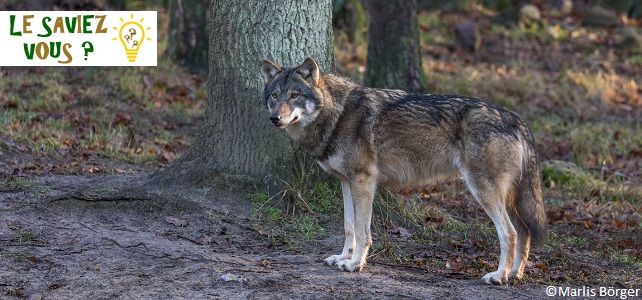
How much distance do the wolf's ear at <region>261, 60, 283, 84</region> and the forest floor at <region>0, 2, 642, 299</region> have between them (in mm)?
1430

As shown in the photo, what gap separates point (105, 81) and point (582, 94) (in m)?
9.03

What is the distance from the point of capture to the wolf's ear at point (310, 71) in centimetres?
672

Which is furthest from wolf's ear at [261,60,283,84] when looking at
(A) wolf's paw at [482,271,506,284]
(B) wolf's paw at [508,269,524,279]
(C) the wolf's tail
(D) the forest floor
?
(B) wolf's paw at [508,269,524,279]

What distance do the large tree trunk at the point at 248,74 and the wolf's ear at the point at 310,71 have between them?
107 cm

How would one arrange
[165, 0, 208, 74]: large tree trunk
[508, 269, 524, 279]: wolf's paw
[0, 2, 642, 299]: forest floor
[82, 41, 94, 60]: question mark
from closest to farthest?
[0, 2, 642, 299]: forest floor → [508, 269, 524, 279]: wolf's paw → [82, 41, 94, 60]: question mark → [165, 0, 208, 74]: large tree trunk

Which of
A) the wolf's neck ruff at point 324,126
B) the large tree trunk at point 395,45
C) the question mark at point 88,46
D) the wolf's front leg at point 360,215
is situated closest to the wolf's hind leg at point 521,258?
the wolf's front leg at point 360,215

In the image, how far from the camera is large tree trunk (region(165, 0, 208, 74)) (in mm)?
14711

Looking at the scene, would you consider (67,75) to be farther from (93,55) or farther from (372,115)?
(372,115)

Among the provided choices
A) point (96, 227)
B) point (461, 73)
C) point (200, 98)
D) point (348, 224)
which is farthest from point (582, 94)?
point (96, 227)

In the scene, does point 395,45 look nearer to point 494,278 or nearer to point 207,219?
point 207,219

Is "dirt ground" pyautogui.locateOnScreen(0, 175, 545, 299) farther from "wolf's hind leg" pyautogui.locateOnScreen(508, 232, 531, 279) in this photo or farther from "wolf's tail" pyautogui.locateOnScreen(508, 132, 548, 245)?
"wolf's tail" pyautogui.locateOnScreen(508, 132, 548, 245)

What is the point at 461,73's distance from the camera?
16.5 meters

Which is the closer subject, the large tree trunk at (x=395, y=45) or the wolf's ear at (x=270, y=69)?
the wolf's ear at (x=270, y=69)

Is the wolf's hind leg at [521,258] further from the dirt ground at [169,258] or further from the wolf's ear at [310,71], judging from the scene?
the wolf's ear at [310,71]
